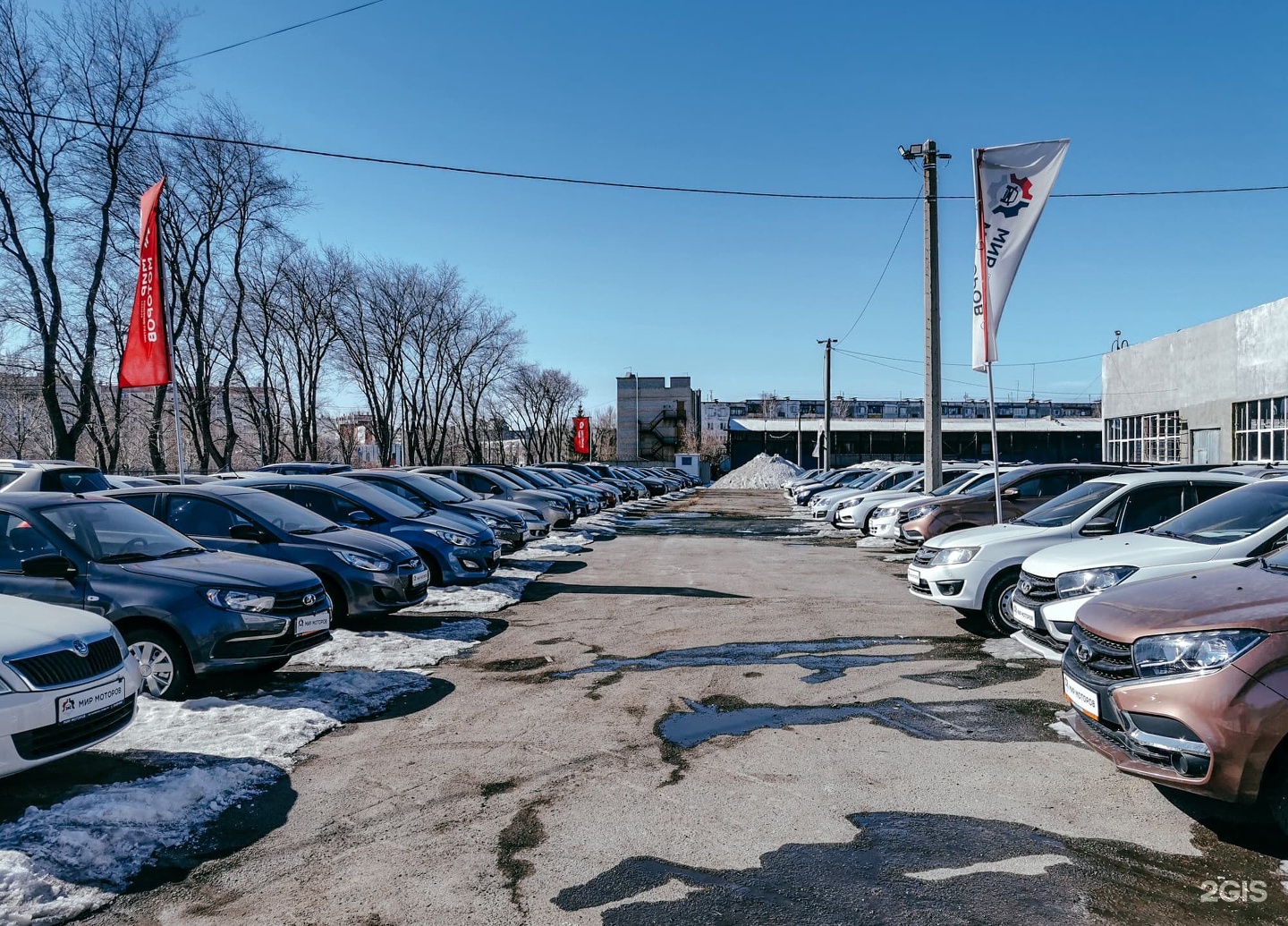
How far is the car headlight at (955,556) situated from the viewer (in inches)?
350

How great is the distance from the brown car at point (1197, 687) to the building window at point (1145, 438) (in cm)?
3373

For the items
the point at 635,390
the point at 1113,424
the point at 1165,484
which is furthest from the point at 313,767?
the point at 635,390

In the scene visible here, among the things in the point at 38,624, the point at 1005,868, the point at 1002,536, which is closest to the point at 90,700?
the point at 38,624

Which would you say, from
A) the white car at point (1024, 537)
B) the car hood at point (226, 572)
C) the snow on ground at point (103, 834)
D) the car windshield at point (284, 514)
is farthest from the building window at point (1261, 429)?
the snow on ground at point (103, 834)

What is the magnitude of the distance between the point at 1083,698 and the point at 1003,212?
11544 millimetres

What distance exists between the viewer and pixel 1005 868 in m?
3.76

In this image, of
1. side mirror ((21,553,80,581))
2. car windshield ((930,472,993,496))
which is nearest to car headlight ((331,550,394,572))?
side mirror ((21,553,80,581))

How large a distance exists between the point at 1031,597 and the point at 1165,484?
9.69ft

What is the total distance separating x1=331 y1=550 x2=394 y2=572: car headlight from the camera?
8883 millimetres

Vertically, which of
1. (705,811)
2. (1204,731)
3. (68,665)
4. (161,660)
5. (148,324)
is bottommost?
(705,811)

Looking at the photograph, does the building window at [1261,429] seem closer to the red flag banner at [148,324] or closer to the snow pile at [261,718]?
the snow pile at [261,718]

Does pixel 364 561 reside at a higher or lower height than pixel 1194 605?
lower

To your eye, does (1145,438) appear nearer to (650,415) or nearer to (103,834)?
(103,834)

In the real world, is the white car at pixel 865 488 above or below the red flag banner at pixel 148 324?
below
